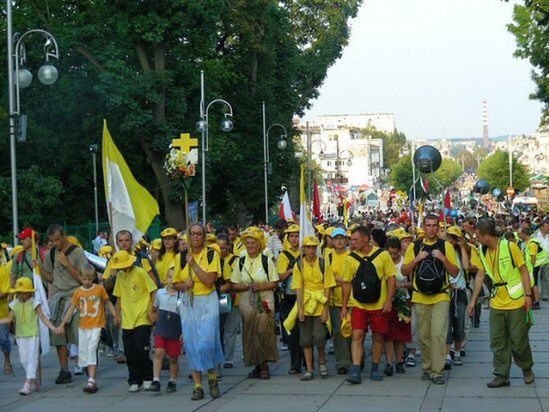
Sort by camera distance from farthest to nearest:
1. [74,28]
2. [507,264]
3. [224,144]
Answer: [224,144] → [74,28] → [507,264]

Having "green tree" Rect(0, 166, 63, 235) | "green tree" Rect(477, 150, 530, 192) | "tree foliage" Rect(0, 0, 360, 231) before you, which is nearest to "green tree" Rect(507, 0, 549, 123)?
"tree foliage" Rect(0, 0, 360, 231)

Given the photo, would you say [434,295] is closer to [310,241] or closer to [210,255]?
[310,241]

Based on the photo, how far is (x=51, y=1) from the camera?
3628 centimetres

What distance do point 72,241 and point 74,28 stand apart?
78.0 ft

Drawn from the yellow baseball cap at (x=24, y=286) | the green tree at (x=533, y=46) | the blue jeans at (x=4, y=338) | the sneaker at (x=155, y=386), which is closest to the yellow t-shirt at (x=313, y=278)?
the sneaker at (x=155, y=386)

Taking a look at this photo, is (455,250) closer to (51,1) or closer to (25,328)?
(25,328)

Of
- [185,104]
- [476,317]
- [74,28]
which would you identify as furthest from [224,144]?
[476,317]

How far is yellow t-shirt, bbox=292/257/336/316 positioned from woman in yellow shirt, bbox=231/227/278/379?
0.81 feet

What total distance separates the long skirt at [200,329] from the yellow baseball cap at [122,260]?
0.73 m

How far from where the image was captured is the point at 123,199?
482 inches

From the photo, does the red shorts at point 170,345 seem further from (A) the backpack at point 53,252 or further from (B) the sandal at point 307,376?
(A) the backpack at point 53,252

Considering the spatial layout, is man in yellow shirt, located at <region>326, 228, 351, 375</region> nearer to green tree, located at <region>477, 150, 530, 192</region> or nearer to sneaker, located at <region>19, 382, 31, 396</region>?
sneaker, located at <region>19, 382, 31, 396</region>

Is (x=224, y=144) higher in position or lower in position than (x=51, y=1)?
lower

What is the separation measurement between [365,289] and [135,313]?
8.05ft
